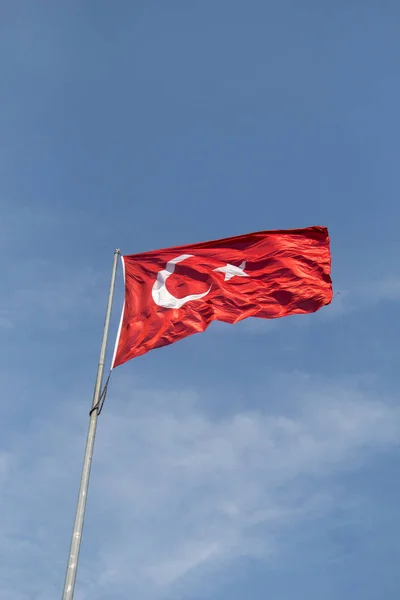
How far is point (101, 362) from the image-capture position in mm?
18734

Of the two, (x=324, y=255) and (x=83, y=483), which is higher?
(x=324, y=255)

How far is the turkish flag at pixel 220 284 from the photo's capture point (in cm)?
2095

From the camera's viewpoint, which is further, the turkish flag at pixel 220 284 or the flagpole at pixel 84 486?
the turkish flag at pixel 220 284

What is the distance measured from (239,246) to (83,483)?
10624mm

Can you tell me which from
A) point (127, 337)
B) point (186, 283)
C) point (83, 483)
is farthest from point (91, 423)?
point (186, 283)

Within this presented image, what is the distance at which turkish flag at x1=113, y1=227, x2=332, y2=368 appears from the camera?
21.0m

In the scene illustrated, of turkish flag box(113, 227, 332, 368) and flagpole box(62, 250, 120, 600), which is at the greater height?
turkish flag box(113, 227, 332, 368)

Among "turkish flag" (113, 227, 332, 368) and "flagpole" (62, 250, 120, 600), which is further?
"turkish flag" (113, 227, 332, 368)

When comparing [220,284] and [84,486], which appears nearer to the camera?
[84,486]

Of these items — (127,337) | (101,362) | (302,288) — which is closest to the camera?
(101,362)

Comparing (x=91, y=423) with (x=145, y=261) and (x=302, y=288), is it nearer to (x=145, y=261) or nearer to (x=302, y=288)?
(x=145, y=261)

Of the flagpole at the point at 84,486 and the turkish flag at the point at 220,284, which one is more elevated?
the turkish flag at the point at 220,284

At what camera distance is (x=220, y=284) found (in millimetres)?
22984

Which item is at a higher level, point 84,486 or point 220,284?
point 220,284
